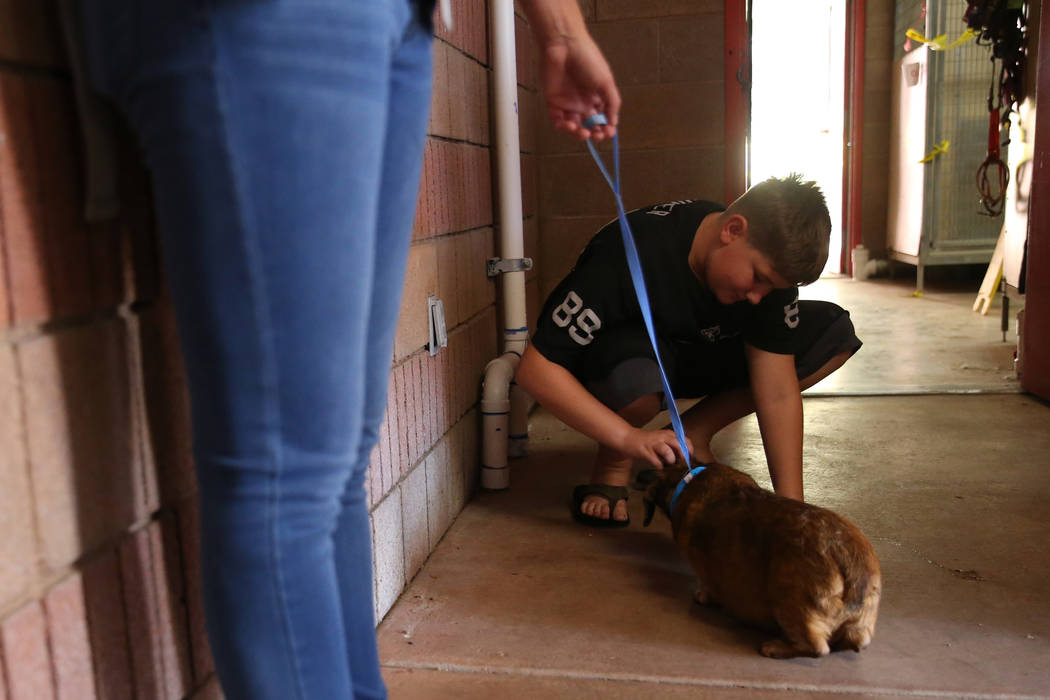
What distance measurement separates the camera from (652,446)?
162cm

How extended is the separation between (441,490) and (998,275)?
13.4 ft

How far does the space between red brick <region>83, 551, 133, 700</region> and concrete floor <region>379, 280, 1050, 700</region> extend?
0.56 metres

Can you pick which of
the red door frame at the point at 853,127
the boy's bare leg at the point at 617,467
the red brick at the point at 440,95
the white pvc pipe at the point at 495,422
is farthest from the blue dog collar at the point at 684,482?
the red door frame at the point at 853,127

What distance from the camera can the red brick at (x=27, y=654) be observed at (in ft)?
2.19

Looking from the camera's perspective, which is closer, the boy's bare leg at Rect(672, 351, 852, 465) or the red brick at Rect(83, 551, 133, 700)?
the red brick at Rect(83, 551, 133, 700)

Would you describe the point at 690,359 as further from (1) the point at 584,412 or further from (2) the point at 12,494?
(2) the point at 12,494

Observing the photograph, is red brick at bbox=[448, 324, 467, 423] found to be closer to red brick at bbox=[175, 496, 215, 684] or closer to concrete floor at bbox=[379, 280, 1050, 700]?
concrete floor at bbox=[379, 280, 1050, 700]

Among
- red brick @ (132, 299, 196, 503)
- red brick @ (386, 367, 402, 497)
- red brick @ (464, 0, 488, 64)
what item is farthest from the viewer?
red brick @ (464, 0, 488, 64)

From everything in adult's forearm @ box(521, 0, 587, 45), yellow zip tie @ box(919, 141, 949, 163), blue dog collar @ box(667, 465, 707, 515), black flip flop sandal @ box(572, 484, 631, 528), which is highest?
yellow zip tie @ box(919, 141, 949, 163)

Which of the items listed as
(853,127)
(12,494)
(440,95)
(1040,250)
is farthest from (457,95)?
(853,127)

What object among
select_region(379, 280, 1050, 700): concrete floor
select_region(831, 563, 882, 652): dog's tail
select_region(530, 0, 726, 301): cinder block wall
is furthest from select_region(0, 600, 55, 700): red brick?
select_region(530, 0, 726, 301): cinder block wall

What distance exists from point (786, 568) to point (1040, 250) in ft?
6.82

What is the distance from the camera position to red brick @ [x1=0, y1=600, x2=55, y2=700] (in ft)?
2.19

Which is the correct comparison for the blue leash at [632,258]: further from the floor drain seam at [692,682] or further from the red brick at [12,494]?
the red brick at [12,494]
